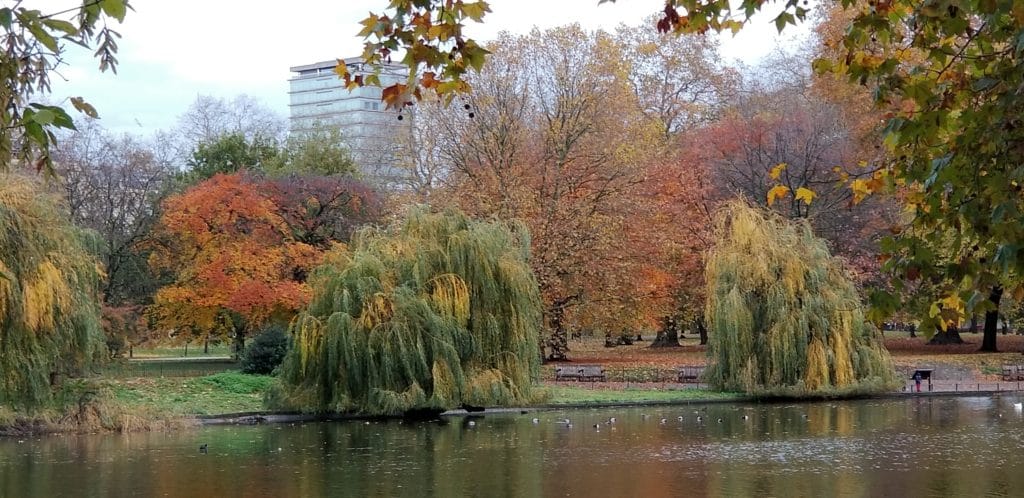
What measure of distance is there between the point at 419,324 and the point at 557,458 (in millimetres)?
6368

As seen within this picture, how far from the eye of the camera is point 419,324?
22.8m

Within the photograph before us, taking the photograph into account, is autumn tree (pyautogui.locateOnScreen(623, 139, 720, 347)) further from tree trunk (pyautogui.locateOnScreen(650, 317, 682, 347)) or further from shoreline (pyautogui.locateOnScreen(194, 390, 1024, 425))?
shoreline (pyautogui.locateOnScreen(194, 390, 1024, 425))

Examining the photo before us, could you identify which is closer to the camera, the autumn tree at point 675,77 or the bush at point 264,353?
the bush at point 264,353

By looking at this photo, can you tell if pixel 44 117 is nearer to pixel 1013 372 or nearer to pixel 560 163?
pixel 560 163

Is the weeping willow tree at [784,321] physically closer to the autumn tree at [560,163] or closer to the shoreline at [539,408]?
the shoreline at [539,408]

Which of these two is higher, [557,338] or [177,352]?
[557,338]

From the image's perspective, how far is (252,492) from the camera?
46.5ft

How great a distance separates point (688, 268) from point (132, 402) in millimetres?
19670

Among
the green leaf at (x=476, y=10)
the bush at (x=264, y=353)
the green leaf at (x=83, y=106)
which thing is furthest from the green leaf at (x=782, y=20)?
the bush at (x=264, y=353)

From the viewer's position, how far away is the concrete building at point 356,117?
156 ft

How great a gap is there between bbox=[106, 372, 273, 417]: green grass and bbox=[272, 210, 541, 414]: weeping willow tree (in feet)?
7.19

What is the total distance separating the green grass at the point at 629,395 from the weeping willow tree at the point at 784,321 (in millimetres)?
584

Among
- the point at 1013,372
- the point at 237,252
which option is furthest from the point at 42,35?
the point at 1013,372

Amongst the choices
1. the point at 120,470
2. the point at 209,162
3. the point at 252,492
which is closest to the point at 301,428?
the point at 120,470
